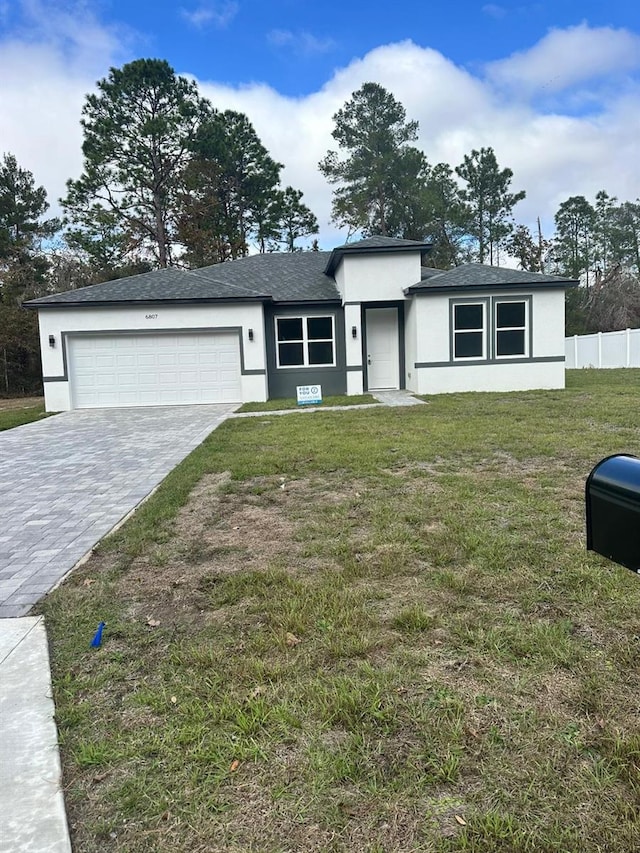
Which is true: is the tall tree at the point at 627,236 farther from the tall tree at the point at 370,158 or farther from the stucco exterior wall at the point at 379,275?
the stucco exterior wall at the point at 379,275

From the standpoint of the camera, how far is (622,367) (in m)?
21.8

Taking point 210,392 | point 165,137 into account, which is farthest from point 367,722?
point 165,137

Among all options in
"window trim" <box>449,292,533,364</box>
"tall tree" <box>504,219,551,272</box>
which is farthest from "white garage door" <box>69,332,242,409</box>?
"tall tree" <box>504,219,551,272</box>

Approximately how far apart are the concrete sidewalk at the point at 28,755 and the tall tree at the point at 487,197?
118 feet

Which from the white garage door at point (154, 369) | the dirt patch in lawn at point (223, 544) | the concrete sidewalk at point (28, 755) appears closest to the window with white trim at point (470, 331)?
the white garage door at point (154, 369)

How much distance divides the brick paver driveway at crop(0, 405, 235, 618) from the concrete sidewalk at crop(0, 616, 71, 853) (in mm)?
594

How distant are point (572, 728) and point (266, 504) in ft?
11.6

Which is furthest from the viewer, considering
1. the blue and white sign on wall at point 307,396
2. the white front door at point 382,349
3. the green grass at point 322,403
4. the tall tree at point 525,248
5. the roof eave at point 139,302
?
the tall tree at point 525,248

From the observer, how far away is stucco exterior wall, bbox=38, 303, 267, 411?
14.2m

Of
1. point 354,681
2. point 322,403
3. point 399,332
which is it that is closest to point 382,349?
point 399,332

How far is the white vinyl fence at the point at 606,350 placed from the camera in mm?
21438

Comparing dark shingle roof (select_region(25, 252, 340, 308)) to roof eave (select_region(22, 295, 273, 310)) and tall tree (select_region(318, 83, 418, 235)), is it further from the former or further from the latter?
tall tree (select_region(318, 83, 418, 235))

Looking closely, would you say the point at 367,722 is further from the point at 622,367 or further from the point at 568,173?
the point at 568,173

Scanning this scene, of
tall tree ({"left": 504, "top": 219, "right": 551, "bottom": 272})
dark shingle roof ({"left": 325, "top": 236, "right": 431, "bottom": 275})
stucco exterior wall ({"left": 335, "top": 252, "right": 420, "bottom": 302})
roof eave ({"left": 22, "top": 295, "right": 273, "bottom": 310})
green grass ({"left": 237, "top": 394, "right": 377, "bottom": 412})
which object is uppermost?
tall tree ({"left": 504, "top": 219, "right": 551, "bottom": 272})
